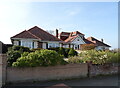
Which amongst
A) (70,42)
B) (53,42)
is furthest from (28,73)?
(70,42)

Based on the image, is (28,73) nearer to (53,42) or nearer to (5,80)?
(5,80)

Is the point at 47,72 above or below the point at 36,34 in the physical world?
below

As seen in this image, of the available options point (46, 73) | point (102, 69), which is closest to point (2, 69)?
point (46, 73)

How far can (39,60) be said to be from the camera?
8609mm

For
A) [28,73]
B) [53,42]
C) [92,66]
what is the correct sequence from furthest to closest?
1. [53,42]
2. [92,66]
3. [28,73]

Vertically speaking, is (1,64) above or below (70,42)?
below

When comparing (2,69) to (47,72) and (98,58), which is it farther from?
(98,58)

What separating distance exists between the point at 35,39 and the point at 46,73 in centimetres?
1555

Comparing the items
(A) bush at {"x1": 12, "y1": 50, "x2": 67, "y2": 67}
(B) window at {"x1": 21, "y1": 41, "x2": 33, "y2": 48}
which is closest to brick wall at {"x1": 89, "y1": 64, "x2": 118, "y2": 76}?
(A) bush at {"x1": 12, "y1": 50, "x2": 67, "y2": 67}

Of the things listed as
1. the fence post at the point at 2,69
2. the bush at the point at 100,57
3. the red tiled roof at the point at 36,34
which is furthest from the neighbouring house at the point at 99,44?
the fence post at the point at 2,69

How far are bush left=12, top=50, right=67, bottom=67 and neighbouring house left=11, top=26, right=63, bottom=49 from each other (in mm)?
14686

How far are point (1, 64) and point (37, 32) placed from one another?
19.3m

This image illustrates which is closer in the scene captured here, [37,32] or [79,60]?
[79,60]

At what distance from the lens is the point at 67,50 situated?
22.6 metres
